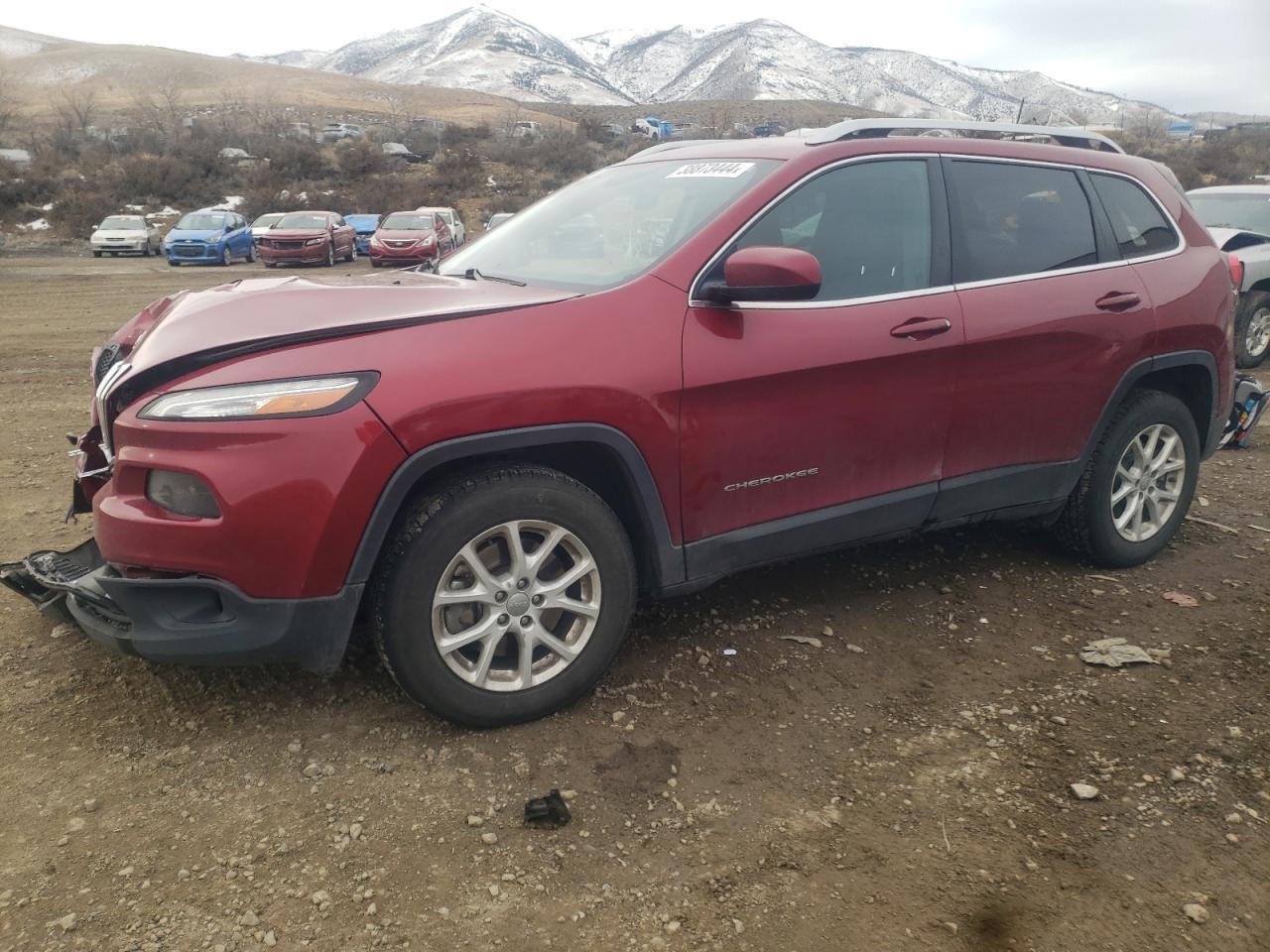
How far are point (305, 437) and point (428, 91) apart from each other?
11766 centimetres

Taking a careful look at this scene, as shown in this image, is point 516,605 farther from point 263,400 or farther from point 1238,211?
point 1238,211

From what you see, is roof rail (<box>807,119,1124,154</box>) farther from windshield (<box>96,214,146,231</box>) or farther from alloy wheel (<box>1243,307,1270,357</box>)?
windshield (<box>96,214,146,231</box>)

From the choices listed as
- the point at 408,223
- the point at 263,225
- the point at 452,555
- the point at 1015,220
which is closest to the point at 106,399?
the point at 452,555

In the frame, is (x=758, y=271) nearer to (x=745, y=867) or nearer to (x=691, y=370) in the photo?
(x=691, y=370)

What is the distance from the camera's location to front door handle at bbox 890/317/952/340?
341 cm

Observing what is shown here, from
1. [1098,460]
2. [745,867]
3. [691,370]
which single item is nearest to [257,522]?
[691,370]

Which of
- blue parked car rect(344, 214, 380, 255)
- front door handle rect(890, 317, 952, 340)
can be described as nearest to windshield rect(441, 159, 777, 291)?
front door handle rect(890, 317, 952, 340)

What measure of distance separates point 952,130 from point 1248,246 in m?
7.41

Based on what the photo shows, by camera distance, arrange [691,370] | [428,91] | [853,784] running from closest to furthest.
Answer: [853,784]
[691,370]
[428,91]

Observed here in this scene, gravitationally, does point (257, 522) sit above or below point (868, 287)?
below

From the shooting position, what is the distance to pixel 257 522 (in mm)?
2533

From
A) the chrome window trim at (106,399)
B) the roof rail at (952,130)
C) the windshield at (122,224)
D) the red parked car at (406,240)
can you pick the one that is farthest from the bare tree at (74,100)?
the roof rail at (952,130)

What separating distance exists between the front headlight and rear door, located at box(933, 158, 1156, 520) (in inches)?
86.6

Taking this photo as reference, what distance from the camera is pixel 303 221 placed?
23703mm
